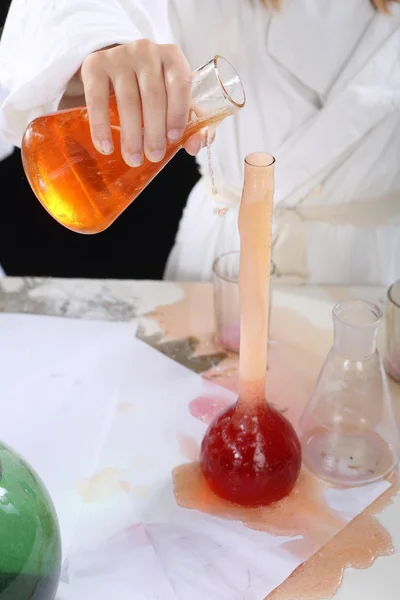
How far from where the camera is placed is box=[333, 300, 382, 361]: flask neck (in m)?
0.59

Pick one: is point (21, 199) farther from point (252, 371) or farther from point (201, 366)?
point (252, 371)

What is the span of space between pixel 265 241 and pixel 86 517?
0.28m

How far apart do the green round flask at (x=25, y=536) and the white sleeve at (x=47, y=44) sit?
403 millimetres

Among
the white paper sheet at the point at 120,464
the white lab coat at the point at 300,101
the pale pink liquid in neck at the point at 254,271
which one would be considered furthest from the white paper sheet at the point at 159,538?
the white lab coat at the point at 300,101

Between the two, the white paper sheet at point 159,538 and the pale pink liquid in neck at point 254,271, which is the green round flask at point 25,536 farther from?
the pale pink liquid in neck at point 254,271

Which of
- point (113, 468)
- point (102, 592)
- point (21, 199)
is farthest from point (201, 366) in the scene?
point (21, 199)

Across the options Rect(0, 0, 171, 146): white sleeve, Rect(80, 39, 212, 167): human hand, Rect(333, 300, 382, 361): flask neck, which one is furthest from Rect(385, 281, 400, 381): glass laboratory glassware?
Rect(0, 0, 171, 146): white sleeve

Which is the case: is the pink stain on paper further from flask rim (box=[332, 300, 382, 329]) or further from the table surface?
flask rim (box=[332, 300, 382, 329])

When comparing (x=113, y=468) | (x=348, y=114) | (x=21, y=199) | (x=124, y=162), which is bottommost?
(x=21, y=199)

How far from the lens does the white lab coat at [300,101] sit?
77cm

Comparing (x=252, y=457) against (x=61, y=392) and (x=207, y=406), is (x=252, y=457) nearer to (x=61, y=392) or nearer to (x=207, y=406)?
(x=207, y=406)

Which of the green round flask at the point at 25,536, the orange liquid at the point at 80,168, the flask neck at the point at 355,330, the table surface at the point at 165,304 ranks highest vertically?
the orange liquid at the point at 80,168

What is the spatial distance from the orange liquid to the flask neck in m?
0.20

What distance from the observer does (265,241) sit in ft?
1.71
